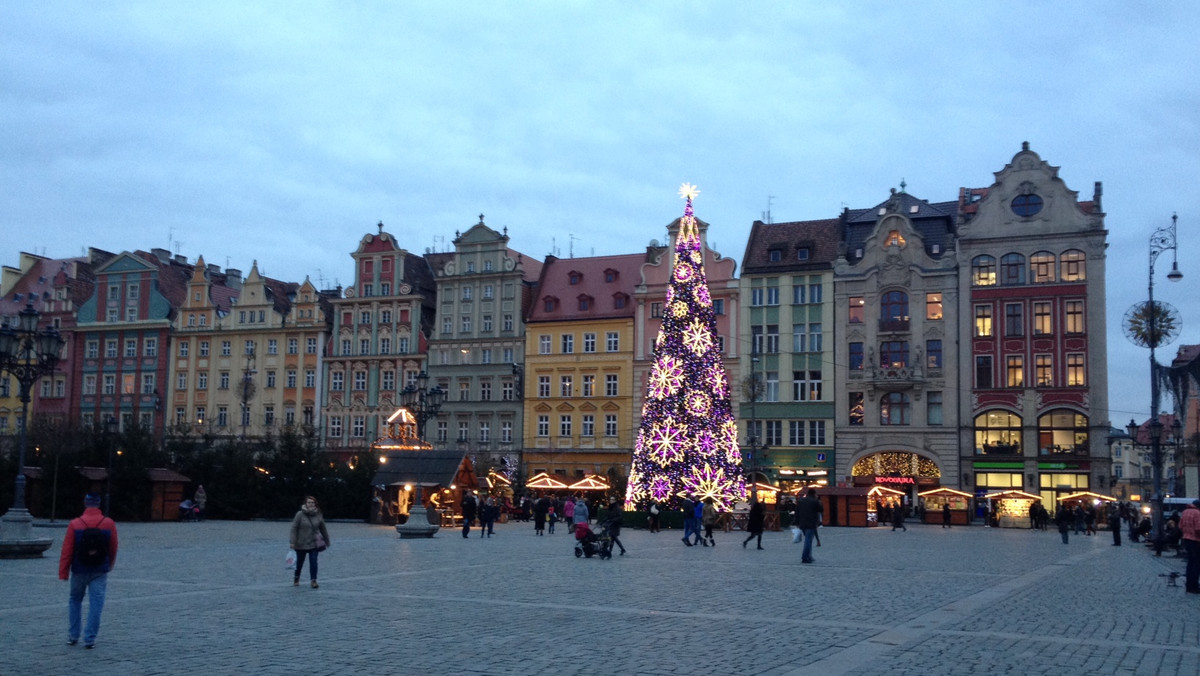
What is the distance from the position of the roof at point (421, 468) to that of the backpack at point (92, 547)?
29.0 meters

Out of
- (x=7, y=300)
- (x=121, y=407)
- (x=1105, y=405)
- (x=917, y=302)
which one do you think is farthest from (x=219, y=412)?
(x=1105, y=405)

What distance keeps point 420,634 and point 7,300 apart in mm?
83338

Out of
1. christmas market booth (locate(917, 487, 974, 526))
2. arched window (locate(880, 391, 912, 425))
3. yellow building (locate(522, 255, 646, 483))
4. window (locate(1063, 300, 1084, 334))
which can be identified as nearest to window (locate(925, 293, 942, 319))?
arched window (locate(880, 391, 912, 425))

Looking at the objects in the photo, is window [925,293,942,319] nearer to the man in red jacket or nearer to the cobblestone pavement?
the cobblestone pavement

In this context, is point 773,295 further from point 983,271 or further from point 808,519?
point 808,519

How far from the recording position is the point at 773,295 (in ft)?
217

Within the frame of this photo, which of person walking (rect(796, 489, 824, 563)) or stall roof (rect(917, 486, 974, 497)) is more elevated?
person walking (rect(796, 489, 824, 563))

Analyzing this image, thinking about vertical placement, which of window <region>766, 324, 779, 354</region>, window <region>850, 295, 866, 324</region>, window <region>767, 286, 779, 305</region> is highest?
window <region>767, 286, 779, 305</region>

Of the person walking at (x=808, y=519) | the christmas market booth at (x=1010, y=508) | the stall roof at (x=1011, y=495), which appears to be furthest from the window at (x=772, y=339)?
the person walking at (x=808, y=519)

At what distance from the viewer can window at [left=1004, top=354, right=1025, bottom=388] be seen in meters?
60.5

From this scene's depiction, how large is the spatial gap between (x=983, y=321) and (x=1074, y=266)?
5378 mm

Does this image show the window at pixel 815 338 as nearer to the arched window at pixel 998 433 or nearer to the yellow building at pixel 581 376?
the arched window at pixel 998 433

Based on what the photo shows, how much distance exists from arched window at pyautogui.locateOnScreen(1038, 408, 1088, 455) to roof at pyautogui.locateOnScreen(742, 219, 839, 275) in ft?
47.5

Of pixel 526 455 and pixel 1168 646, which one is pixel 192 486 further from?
pixel 1168 646
